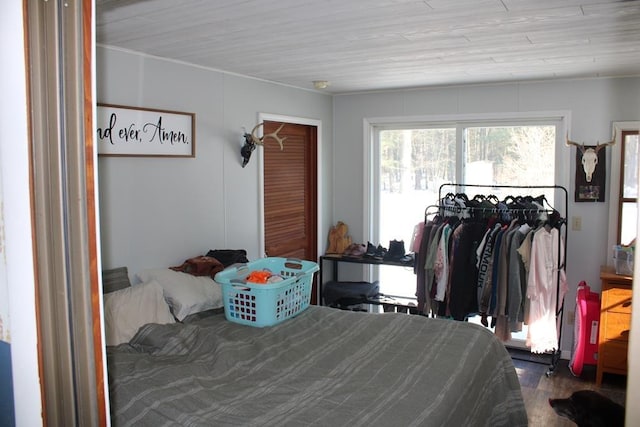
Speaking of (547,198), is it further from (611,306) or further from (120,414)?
(120,414)

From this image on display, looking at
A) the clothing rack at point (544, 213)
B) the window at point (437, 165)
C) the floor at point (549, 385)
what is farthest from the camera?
the window at point (437, 165)

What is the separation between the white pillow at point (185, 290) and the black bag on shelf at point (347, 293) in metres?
1.70

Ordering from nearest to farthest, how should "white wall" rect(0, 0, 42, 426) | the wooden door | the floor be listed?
→ "white wall" rect(0, 0, 42, 426)
the floor
the wooden door

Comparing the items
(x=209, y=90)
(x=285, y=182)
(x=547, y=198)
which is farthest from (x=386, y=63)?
(x=547, y=198)

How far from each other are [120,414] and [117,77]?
1.93m

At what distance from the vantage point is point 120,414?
1996 mm

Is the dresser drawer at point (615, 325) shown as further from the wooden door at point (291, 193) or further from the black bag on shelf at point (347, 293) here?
the wooden door at point (291, 193)

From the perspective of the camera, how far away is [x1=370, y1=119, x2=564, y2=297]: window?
15.4 feet

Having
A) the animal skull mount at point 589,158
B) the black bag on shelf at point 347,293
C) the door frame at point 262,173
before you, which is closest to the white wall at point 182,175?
the door frame at point 262,173

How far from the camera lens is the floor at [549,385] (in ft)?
12.0

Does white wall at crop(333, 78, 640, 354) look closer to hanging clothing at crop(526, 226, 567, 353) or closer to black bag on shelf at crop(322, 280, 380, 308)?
hanging clothing at crop(526, 226, 567, 353)

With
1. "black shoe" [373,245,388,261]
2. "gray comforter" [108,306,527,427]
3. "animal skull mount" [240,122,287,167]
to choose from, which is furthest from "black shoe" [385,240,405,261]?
"gray comforter" [108,306,527,427]

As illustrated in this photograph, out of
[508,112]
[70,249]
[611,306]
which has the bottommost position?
[611,306]

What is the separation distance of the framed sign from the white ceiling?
1.20 ft
